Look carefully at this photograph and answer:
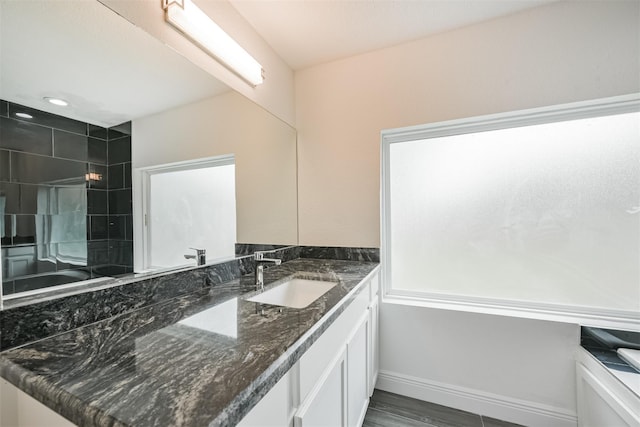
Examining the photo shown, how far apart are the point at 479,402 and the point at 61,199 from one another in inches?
90.3

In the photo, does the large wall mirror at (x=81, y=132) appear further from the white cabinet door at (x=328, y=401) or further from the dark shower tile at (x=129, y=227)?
the white cabinet door at (x=328, y=401)

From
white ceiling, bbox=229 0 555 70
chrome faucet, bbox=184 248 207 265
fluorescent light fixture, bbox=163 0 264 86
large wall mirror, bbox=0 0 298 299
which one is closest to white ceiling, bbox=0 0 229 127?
large wall mirror, bbox=0 0 298 299

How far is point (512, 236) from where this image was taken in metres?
1.65

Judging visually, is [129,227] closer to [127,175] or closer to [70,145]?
[127,175]

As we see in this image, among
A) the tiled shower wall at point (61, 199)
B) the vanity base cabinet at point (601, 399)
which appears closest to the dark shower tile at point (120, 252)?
the tiled shower wall at point (61, 199)

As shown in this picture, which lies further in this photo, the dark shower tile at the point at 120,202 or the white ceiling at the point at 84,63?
the dark shower tile at the point at 120,202

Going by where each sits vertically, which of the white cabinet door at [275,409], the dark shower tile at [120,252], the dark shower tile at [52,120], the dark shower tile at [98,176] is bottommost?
the white cabinet door at [275,409]

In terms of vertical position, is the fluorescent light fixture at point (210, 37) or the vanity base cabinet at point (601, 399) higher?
the fluorescent light fixture at point (210, 37)

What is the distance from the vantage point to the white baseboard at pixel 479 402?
4.77 ft

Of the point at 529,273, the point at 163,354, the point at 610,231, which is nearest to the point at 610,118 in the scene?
the point at 610,231

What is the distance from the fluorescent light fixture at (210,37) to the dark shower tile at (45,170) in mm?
733

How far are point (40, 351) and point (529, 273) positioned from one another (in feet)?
7.39

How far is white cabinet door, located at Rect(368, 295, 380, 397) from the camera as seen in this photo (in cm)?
155

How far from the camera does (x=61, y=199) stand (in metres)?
0.76
